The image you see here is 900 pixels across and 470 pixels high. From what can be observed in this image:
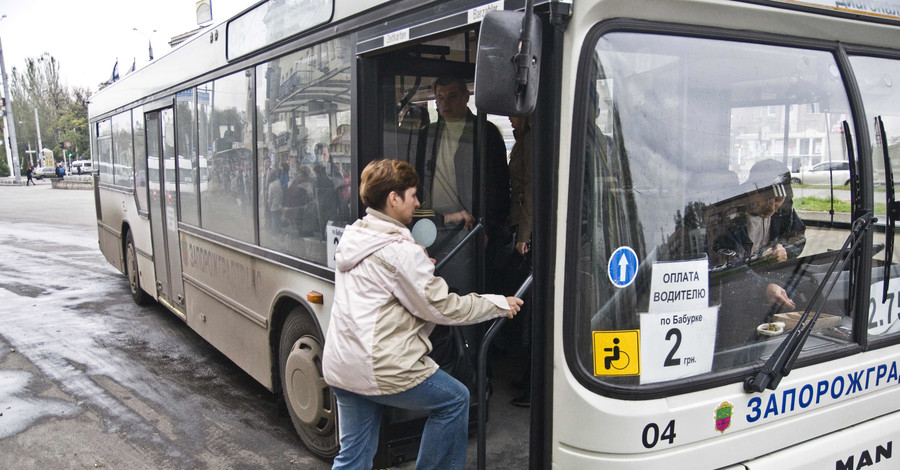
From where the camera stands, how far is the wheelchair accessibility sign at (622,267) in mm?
2211

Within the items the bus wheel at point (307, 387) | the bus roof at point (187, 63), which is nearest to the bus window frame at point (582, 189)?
the bus roof at point (187, 63)

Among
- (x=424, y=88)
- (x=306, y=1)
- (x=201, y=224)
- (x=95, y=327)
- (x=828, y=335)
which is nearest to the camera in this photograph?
(x=828, y=335)

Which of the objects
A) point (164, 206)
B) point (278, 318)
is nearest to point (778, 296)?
point (278, 318)

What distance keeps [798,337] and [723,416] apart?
1.28 ft

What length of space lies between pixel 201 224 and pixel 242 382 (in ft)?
4.55

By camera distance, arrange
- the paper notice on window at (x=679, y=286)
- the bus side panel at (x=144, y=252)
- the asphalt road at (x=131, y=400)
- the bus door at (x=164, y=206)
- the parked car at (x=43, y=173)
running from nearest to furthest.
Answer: the paper notice on window at (x=679, y=286) → the asphalt road at (x=131, y=400) → the bus door at (x=164, y=206) → the bus side panel at (x=144, y=252) → the parked car at (x=43, y=173)

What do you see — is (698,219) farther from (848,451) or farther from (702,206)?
(848,451)

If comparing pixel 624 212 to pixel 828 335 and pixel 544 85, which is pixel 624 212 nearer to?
pixel 544 85

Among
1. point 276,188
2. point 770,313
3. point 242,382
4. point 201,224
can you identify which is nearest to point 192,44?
point 201,224

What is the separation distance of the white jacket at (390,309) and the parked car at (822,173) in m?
1.21

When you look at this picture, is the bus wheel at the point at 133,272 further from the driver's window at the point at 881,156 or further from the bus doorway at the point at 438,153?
the driver's window at the point at 881,156

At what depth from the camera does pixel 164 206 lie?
264 inches

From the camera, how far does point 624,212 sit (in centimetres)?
221

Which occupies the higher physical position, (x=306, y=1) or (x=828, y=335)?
(x=306, y=1)
